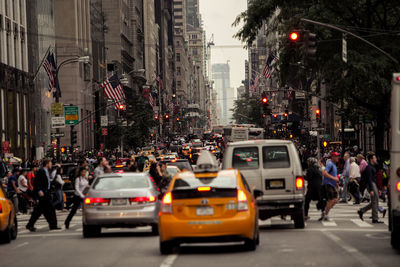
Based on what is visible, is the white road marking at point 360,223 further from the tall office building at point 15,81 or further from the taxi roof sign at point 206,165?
the tall office building at point 15,81

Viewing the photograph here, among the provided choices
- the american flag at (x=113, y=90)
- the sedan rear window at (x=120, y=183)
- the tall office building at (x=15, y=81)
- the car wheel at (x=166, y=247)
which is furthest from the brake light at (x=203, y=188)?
the american flag at (x=113, y=90)

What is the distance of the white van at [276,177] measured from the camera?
1972cm

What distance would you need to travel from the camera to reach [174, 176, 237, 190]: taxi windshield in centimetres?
1481

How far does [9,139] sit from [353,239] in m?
45.3

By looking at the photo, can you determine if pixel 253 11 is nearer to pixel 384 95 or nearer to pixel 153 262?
pixel 384 95

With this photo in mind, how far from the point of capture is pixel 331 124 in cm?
9400

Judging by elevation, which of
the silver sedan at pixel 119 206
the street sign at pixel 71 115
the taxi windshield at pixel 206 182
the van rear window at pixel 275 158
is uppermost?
the street sign at pixel 71 115

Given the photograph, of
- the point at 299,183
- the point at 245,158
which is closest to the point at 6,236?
the point at 245,158

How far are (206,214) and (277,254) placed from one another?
4.43ft

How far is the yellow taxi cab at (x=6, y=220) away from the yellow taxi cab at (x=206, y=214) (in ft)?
15.2

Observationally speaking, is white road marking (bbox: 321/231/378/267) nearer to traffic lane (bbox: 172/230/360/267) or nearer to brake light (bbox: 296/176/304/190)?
traffic lane (bbox: 172/230/360/267)

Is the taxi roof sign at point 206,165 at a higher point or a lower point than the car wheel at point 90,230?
higher

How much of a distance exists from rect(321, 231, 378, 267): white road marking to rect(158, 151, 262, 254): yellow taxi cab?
1.70 meters

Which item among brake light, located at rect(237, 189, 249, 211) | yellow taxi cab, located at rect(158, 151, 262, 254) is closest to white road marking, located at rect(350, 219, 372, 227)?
yellow taxi cab, located at rect(158, 151, 262, 254)
